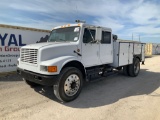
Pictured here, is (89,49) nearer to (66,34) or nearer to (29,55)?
(66,34)

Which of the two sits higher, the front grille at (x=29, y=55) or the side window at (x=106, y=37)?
the side window at (x=106, y=37)

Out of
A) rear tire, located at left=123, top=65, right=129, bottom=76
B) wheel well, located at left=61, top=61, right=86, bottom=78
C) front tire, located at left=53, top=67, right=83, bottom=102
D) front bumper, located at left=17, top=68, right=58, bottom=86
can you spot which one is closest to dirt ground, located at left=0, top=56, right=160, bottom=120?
front tire, located at left=53, top=67, right=83, bottom=102

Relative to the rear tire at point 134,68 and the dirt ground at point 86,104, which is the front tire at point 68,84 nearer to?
the dirt ground at point 86,104

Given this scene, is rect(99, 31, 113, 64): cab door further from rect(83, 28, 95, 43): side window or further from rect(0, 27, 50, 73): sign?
rect(0, 27, 50, 73): sign

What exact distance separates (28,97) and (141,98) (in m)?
3.93

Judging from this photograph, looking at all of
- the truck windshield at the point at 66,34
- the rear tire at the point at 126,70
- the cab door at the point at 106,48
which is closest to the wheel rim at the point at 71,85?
the truck windshield at the point at 66,34

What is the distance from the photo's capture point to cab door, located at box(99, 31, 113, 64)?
6566 millimetres

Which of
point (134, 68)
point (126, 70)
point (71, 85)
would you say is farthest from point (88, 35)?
point (134, 68)

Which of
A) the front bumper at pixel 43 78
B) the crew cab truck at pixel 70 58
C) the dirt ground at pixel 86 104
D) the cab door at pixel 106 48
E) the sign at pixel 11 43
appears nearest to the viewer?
the dirt ground at pixel 86 104

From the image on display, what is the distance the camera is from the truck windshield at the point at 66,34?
18.6ft

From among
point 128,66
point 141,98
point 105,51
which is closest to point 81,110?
point 141,98

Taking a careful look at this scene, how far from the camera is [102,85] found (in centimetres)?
704

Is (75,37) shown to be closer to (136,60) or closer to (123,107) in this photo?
(123,107)

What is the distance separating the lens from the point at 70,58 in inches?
198
